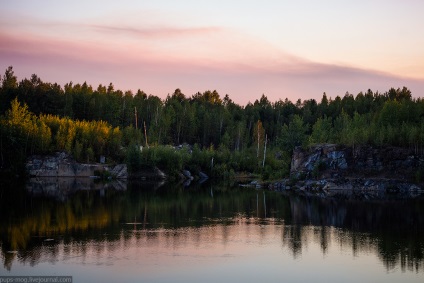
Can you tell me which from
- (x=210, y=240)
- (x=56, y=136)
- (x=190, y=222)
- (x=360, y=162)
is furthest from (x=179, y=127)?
(x=210, y=240)

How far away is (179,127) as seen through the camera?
127 metres

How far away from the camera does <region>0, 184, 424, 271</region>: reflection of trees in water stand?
28.9m

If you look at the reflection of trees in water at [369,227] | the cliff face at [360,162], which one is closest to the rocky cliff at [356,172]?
the cliff face at [360,162]

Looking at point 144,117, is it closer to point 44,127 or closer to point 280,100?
point 44,127

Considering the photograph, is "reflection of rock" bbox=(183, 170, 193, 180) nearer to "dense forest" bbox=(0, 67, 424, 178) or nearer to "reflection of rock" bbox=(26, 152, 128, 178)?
"dense forest" bbox=(0, 67, 424, 178)

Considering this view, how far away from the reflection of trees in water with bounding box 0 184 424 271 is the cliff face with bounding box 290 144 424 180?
13343 millimetres

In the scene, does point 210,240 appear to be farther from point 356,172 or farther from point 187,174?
point 187,174

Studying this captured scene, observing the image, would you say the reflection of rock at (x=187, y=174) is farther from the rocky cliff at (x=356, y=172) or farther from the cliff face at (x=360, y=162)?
the cliff face at (x=360, y=162)

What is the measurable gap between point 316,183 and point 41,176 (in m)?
44.1

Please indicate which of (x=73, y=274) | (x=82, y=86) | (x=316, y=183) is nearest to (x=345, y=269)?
(x=73, y=274)

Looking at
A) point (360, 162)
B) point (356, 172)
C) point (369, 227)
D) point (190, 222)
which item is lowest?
point (369, 227)

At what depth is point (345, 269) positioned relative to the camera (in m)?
25.5

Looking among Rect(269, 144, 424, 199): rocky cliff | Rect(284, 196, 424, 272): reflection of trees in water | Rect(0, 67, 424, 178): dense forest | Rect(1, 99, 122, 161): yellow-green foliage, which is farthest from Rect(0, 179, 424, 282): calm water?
Rect(1, 99, 122, 161): yellow-green foliage

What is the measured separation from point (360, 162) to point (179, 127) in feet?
205
